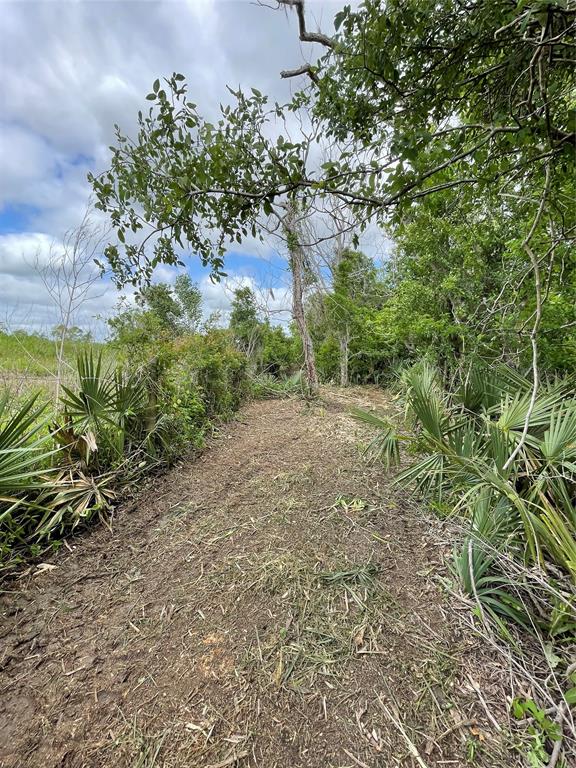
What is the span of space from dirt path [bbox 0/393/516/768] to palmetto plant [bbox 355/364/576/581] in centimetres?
53

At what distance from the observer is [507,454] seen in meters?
2.00

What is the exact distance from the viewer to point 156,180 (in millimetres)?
1410

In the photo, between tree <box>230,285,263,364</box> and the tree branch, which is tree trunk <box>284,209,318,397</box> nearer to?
tree <box>230,285,263,364</box>

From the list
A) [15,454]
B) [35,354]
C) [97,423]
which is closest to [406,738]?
[15,454]

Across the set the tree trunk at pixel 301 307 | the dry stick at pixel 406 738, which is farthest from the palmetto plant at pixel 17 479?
the tree trunk at pixel 301 307

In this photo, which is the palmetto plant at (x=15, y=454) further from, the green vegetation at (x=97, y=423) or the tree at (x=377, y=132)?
the tree at (x=377, y=132)

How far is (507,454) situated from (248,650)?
1915 millimetres

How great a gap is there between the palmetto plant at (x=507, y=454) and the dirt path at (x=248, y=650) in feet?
1.73

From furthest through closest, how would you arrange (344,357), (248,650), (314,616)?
(344,357)
(314,616)
(248,650)

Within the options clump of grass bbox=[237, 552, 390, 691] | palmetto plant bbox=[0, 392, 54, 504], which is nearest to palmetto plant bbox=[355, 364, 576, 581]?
clump of grass bbox=[237, 552, 390, 691]

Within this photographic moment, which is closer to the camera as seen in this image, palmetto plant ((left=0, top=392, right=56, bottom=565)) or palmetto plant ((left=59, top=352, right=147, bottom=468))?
palmetto plant ((left=0, top=392, right=56, bottom=565))

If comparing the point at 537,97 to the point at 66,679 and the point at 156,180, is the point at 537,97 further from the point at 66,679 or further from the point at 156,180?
the point at 66,679

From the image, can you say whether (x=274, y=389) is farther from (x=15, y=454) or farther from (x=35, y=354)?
(x=15, y=454)

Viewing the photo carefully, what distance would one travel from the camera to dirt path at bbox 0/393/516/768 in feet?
3.91
